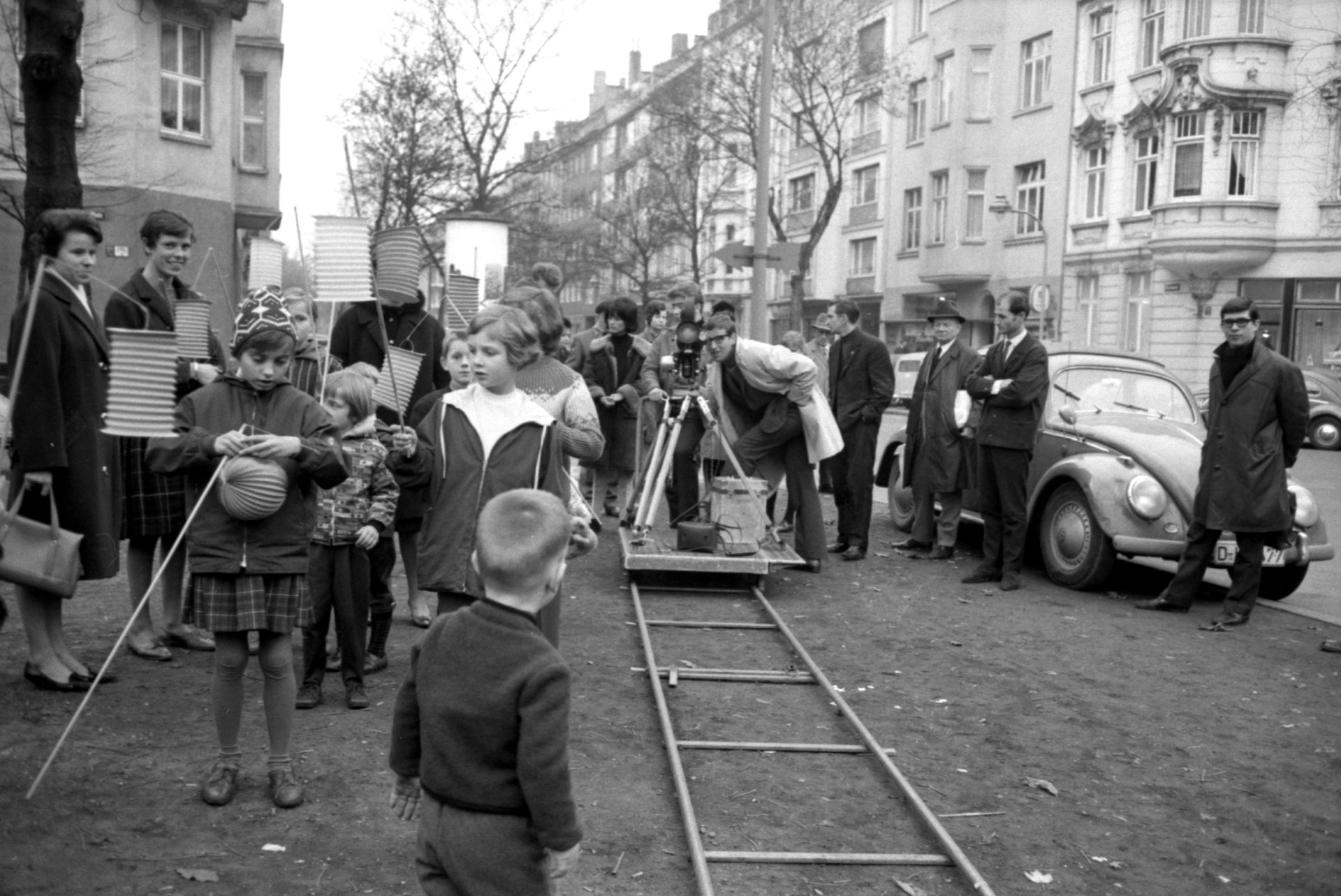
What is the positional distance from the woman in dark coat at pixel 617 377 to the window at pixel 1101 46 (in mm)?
31739

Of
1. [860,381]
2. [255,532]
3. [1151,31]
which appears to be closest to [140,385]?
[255,532]

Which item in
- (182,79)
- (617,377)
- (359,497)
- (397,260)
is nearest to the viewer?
(397,260)

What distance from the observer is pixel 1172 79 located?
37.7m

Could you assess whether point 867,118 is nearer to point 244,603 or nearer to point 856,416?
point 856,416

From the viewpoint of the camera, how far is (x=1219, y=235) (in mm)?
36500

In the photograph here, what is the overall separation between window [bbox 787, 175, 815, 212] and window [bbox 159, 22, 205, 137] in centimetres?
3757

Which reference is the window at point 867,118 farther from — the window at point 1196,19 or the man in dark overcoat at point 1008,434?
the man in dark overcoat at point 1008,434

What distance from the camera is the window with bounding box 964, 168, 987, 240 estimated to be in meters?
47.7

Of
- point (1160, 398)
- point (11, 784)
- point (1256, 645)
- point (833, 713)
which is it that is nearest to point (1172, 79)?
point (1160, 398)

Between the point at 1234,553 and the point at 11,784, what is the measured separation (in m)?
7.50

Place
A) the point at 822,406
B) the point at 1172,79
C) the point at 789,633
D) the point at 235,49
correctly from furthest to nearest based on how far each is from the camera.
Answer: the point at 1172,79
the point at 235,49
the point at 822,406
the point at 789,633

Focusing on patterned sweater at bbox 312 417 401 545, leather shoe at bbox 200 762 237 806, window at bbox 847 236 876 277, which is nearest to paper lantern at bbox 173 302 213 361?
patterned sweater at bbox 312 417 401 545

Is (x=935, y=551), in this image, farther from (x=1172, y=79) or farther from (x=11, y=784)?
(x=1172, y=79)

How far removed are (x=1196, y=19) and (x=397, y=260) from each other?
36063mm
